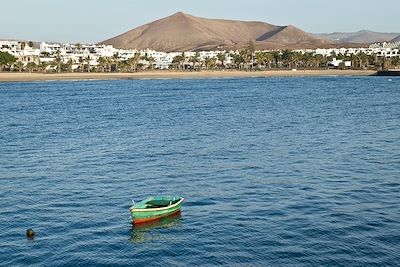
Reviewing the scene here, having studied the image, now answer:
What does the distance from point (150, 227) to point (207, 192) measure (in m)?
Result: 7.93

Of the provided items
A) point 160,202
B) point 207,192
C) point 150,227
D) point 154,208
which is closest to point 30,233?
point 150,227

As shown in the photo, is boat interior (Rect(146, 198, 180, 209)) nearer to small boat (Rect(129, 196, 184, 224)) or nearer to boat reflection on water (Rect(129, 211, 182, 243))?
small boat (Rect(129, 196, 184, 224))

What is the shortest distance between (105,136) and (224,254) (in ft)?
140

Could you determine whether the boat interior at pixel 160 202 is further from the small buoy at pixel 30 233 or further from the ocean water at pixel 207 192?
the small buoy at pixel 30 233

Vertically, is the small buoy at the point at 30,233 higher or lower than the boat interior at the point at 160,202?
lower

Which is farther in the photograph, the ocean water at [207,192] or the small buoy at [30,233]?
the small buoy at [30,233]

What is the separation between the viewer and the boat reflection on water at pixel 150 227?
30014mm

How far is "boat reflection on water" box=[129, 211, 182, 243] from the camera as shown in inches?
1182

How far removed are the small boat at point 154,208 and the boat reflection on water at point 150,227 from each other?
0.79 ft

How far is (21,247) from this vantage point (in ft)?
93.7

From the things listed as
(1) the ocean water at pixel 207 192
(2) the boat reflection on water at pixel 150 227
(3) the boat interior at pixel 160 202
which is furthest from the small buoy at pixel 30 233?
(3) the boat interior at pixel 160 202

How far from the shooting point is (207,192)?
38906 mm

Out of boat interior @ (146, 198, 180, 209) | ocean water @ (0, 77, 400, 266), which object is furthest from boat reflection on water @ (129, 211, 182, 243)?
boat interior @ (146, 198, 180, 209)

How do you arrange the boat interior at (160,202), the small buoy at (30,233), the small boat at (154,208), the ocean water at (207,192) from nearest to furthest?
the ocean water at (207,192) → the small buoy at (30,233) → the small boat at (154,208) → the boat interior at (160,202)
